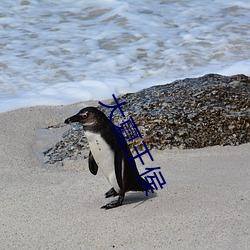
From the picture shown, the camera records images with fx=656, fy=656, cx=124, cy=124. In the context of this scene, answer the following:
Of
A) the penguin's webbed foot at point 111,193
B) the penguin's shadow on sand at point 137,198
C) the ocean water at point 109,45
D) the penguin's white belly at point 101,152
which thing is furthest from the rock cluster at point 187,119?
the ocean water at point 109,45

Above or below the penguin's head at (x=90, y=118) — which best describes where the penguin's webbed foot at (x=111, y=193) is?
below

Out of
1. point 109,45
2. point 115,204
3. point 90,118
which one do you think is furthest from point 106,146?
point 109,45

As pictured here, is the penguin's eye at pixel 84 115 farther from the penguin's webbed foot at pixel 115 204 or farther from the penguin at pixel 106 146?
the penguin's webbed foot at pixel 115 204

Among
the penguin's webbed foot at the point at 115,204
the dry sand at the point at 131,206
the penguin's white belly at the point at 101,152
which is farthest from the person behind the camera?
the penguin's webbed foot at the point at 115,204

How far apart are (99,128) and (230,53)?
5104mm

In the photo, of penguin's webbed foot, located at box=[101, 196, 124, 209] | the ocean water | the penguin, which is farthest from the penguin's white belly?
the ocean water

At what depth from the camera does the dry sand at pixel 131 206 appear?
3.15 meters

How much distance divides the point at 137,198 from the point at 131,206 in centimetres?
16

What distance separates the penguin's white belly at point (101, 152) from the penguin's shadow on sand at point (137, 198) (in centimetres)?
29

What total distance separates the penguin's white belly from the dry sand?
26 cm

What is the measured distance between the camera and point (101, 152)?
10.9 ft

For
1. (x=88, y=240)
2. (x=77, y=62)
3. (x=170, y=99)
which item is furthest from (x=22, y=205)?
(x=77, y=62)

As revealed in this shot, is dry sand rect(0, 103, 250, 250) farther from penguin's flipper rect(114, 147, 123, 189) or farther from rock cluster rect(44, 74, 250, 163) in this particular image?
penguin's flipper rect(114, 147, 123, 189)

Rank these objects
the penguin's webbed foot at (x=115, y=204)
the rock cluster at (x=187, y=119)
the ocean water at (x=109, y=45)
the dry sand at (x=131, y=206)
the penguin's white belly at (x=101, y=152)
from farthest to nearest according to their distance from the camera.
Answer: the ocean water at (x=109, y=45), the rock cluster at (x=187, y=119), the penguin's webbed foot at (x=115, y=204), the penguin's white belly at (x=101, y=152), the dry sand at (x=131, y=206)
